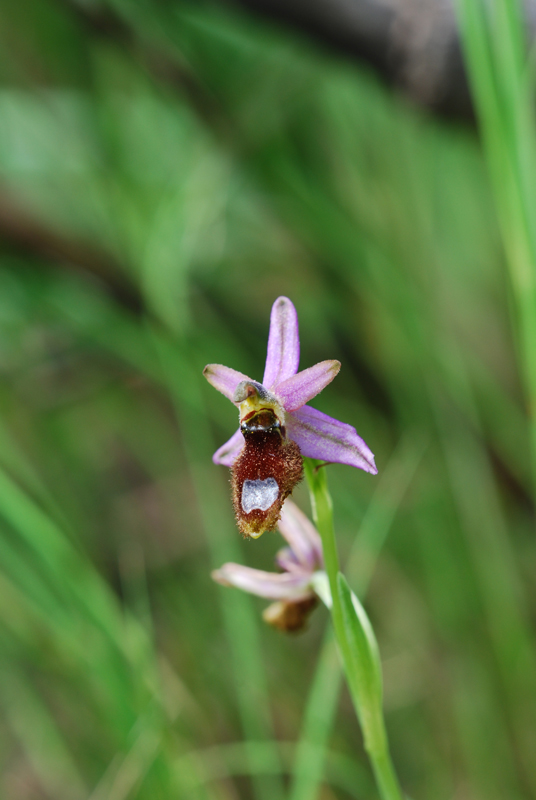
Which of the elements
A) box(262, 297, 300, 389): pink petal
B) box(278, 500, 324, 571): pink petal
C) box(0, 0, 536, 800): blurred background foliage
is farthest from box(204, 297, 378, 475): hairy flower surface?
box(0, 0, 536, 800): blurred background foliage

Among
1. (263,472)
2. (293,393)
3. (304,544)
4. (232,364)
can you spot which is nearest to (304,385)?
(293,393)

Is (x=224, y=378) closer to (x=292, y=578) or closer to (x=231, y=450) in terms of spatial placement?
(x=231, y=450)

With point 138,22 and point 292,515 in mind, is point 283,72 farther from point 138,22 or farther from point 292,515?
point 292,515

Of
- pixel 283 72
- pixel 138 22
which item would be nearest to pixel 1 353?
pixel 138 22

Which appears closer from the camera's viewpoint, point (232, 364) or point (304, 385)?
point (304, 385)

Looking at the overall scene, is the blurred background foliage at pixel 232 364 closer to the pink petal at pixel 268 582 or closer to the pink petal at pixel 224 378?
the pink petal at pixel 268 582

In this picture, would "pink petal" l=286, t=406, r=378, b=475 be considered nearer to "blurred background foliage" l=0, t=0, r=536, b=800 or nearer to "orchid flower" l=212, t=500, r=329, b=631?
"orchid flower" l=212, t=500, r=329, b=631
